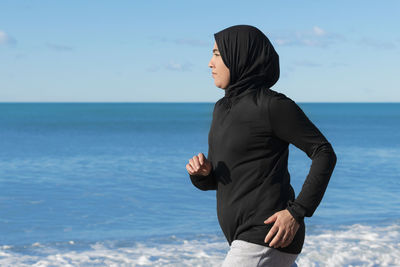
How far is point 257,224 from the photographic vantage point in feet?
8.04

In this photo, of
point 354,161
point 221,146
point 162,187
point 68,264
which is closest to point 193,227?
point 68,264

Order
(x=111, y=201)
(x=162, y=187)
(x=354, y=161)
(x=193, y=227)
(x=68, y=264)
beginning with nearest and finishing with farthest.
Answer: (x=68, y=264)
(x=193, y=227)
(x=111, y=201)
(x=162, y=187)
(x=354, y=161)

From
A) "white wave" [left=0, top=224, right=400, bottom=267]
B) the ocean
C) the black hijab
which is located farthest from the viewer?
the ocean

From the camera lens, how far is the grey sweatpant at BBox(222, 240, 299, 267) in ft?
8.01

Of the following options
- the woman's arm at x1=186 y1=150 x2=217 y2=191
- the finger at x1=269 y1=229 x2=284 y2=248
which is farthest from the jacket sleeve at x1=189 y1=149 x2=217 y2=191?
the finger at x1=269 y1=229 x2=284 y2=248

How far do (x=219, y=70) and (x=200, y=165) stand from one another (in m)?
0.42

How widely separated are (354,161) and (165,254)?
20.1 metres

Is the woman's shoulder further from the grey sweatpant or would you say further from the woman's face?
the grey sweatpant

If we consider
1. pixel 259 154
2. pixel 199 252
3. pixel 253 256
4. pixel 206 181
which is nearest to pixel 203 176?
pixel 206 181

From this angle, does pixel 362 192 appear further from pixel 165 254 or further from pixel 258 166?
pixel 258 166

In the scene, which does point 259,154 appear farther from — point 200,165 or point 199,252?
point 199,252

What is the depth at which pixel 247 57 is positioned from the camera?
243cm

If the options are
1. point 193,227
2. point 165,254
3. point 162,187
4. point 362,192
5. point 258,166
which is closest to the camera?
point 258,166

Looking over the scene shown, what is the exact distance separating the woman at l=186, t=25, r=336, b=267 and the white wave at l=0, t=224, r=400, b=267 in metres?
4.64
